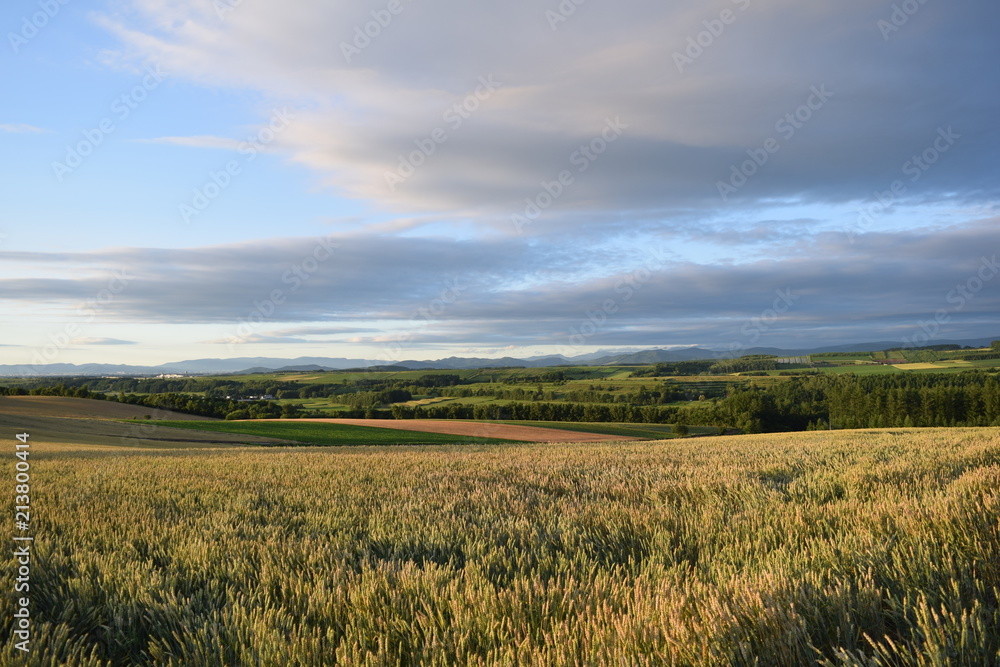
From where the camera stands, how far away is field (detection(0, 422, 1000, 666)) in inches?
93.5

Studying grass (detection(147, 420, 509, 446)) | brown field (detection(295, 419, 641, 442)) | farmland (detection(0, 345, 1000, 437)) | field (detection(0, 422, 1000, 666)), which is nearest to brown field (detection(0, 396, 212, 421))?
farmland (detection(0, 345, 1000, 437))

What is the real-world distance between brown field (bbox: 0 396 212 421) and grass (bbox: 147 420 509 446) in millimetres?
10071

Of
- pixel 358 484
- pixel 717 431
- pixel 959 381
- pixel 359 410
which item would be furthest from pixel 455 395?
pixel 358 484

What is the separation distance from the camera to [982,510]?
4.10 meters

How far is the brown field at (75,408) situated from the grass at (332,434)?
10071mm

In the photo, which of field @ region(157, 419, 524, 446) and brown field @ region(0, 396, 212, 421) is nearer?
field @ region(157, 419, 524, 446)

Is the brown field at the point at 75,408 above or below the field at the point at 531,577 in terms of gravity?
below

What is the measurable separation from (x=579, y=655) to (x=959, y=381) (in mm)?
130251

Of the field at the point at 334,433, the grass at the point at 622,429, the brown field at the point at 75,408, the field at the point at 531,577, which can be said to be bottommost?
the grass at the point at 622,429

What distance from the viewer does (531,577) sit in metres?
3.22

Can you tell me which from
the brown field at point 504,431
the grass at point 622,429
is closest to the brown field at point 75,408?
the brown field at point 504,431

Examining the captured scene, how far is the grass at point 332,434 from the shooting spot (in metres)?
48.8

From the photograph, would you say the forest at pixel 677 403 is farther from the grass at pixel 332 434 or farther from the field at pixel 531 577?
the field at pixel 531 577

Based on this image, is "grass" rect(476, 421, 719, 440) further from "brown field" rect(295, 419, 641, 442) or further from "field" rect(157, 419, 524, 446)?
"field" rect(157, 419, 524, 446)
